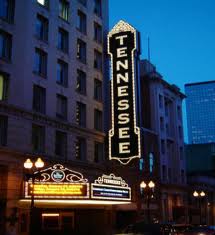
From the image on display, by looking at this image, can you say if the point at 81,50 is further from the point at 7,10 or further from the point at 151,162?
the point at 151,162

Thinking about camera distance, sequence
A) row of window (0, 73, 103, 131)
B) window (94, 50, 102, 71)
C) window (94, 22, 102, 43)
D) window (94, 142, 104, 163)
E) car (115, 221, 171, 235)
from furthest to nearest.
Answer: window (94, 22, 102, 43) < window (94, 50, 102, 71) < window (94, 142, 104, 163) < row of window (0, 73, 103, 131) < car (115, 221, 171, 235)

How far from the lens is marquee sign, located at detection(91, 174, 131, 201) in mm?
34875

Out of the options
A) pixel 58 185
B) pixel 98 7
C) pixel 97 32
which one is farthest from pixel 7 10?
pixel 98 7

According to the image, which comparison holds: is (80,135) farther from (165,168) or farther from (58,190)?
(165,168)

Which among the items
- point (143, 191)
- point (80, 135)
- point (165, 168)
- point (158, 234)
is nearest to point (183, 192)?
point (165, 168)

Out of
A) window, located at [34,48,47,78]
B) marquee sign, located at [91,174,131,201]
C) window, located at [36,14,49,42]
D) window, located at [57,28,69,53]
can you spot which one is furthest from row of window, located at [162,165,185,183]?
window, located at [36,14,49,42]

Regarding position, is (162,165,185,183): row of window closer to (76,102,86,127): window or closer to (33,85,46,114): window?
(76,102,86,127): window

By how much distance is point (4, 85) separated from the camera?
118 ft

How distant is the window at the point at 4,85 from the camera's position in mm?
35562

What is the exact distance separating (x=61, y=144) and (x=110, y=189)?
7.09m

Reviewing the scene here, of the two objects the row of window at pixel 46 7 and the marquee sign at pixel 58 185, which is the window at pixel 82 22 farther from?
the marquee sign at pixel 58 185

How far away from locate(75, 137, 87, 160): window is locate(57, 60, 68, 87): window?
563 centimetres

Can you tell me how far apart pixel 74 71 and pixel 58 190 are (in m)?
15.1

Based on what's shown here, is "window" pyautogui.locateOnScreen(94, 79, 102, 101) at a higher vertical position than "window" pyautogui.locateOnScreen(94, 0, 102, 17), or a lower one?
lower
